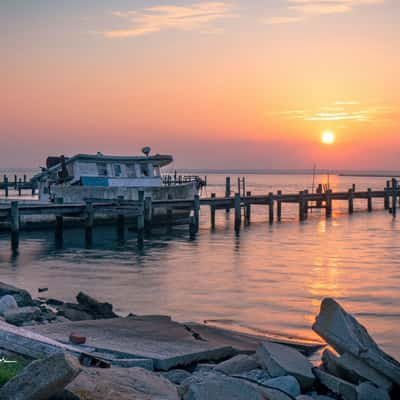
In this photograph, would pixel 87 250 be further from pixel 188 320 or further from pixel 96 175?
pixel 188 320

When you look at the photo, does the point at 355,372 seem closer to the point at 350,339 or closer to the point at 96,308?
the point at 350,339

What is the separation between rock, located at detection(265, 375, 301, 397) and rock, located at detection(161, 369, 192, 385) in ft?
3.50

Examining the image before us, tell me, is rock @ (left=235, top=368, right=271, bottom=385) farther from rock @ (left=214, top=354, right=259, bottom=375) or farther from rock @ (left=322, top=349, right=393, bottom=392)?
rock @ (left=322, top=349, right=393, bottom=392)

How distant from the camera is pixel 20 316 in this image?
1198cm

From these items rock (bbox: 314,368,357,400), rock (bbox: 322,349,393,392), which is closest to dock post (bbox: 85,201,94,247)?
rock (bbox: 322,349,393,392)

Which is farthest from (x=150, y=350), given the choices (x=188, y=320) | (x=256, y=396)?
(x=188, y=320)

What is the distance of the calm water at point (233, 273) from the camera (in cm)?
1695

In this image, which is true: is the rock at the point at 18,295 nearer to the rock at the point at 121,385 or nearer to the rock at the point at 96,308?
the rock at the point at 96,308

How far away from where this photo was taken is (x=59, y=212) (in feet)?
103

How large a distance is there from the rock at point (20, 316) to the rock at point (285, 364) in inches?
176

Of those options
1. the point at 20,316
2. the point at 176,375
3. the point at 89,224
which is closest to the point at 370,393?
the point at 176,375

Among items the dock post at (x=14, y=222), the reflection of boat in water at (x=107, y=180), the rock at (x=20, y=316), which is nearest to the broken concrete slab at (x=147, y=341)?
the rock at (x=20, y=316)

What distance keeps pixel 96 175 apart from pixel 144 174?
3159mm

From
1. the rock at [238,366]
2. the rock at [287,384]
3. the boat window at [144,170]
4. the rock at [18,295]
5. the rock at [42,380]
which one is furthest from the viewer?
the boat window at [144,170]
